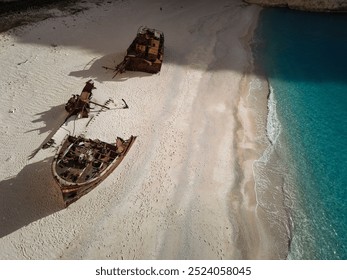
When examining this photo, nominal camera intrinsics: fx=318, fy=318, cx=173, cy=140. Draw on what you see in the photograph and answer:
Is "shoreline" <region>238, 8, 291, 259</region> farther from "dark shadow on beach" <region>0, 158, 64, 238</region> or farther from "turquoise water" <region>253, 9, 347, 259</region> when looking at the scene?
"dark shadow on beach" <region>0, 158, 64, 238</region>

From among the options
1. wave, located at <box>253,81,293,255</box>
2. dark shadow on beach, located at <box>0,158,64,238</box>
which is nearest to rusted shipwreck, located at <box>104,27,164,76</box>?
wave, located at <box>253,81,293,255</box>

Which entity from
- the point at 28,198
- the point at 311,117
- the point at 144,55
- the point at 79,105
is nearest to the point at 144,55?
the point at 144,55

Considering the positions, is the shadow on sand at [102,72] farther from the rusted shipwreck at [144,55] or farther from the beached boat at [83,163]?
the beached boat at [83,163]

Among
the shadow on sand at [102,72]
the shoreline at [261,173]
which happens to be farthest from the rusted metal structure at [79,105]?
the shoreline at [261,173]

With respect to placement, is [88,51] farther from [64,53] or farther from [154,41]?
[154,41]

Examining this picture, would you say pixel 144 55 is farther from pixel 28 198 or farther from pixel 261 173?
pixel 28 198

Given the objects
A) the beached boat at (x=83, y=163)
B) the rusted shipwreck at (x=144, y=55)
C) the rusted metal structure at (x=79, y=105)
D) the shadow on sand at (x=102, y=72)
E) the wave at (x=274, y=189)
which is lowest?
the wave at (x=274, y=189)

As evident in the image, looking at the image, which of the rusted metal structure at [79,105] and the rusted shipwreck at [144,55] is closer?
the rusted metal structure at [79,105]
